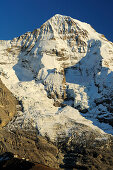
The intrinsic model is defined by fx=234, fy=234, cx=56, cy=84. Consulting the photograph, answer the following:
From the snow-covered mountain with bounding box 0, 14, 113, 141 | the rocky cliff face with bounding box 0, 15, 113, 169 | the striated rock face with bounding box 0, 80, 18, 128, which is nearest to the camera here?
the rocky cliff face with bounding box 0, 15, 113, 169

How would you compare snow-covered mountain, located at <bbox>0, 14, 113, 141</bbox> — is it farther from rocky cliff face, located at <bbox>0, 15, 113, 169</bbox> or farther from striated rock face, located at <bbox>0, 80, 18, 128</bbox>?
striated rock face, located at <bbox>0, 80, 18, 128</bbox>

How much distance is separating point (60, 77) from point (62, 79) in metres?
1.09

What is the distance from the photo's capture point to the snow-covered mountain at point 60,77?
6244 centimetres

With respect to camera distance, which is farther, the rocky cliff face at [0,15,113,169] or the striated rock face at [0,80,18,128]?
the striated rock face at [0,80,18,128]

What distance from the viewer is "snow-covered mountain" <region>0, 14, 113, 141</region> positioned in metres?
62.4

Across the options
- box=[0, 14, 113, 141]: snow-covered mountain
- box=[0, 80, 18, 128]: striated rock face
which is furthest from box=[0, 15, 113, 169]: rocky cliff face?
box=[0, 80, 18, 128]: striated rock face

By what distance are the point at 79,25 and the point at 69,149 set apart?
2886 inches

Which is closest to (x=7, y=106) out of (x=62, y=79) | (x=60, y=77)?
(x=62, y=79)

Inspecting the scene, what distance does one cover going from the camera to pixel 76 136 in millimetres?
56500

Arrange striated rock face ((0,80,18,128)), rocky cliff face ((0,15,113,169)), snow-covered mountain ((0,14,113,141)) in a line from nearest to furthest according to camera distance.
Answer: rocky cliff face ((0,15,113,169)), striated rock face ((0,80,18,128)), snow-covered mountain ((0,14,113,141))

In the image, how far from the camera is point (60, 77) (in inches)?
3270

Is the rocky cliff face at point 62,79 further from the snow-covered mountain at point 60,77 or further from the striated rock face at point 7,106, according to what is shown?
the striated rock face at point 7,106

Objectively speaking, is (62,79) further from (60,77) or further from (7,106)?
(7,106)

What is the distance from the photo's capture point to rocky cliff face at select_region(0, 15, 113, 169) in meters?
60.2
